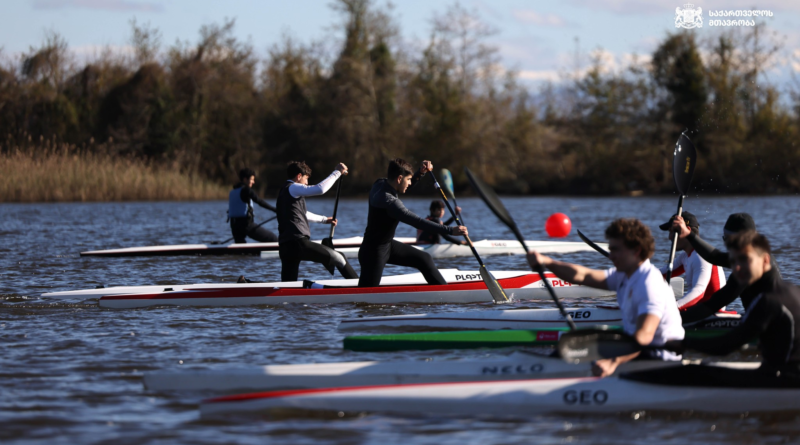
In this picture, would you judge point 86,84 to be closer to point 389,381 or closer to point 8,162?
point 8,162

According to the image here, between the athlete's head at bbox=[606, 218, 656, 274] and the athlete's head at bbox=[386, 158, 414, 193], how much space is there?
3.44m

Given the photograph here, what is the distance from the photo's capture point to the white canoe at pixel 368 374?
5277 mm

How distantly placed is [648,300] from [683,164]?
13.5 feet

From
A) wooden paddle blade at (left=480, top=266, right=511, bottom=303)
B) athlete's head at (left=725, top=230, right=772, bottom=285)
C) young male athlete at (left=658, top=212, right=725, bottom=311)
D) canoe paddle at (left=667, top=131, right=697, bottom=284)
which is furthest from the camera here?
wooden paddle blade at (left=480, top=266, right=511, bottom=303)

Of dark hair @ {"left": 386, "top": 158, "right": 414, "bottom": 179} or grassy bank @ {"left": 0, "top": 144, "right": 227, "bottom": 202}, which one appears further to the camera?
grassy bank @ {"left": 0, "top": 144, "right": 227, "bottom": 202}

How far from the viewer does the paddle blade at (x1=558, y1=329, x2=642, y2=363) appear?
491 cm

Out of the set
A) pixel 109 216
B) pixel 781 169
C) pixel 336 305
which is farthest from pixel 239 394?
pixel 781 169

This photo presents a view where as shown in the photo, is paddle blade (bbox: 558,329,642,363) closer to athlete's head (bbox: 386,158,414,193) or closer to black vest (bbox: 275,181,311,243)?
athlete's head (bbox: 386,158,414,193)

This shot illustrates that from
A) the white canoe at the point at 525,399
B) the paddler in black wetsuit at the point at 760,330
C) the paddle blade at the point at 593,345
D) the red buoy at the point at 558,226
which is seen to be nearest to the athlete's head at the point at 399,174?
the white canoe at the point at 525,399

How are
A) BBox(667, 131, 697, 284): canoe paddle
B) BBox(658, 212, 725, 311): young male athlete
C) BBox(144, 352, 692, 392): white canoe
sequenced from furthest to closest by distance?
BBox(667, 131, 697, 284): canoe paddle, BBox(658, 212, 725, 311): young male athlete, BBox(144, 352, 692, 392): white canoe

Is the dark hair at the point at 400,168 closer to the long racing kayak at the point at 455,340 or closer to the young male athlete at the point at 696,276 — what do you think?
the long racing kayak at the point at 455,340

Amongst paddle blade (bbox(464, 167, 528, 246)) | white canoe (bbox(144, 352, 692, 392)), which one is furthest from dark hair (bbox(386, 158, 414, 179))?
→ white canoe (bbox(144, 352, 692, 392))

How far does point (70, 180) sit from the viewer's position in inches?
1094

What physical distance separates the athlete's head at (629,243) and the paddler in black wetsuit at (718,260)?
3.59ft
